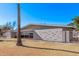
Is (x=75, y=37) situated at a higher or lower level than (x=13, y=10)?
lower

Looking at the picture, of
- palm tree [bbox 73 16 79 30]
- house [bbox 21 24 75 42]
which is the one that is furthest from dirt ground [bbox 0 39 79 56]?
palm tree [bbox 73 16 79 30]

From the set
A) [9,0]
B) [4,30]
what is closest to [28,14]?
[4,30]

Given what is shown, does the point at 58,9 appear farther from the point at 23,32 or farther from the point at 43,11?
the point at 23,32

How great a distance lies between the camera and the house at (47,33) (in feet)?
44.0

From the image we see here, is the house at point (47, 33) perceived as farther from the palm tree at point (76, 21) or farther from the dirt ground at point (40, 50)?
the dirt ground at point (40, 50)

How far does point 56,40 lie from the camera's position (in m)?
14.2

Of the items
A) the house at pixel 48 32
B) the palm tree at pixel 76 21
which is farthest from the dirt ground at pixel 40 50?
the palm tree at pixel 76 21

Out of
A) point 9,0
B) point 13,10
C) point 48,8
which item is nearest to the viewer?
point 9,0

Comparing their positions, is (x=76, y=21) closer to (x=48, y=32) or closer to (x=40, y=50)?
(x=48, y=32)

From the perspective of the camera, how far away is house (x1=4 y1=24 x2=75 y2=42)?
13414 mm

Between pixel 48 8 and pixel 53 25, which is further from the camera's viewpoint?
pixel 53 25

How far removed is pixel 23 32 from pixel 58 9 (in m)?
5.00

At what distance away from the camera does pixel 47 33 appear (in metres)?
15.1

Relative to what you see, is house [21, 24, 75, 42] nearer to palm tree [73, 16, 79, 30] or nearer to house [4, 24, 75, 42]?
house [4, 24, 75, 42]
